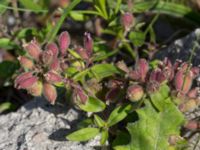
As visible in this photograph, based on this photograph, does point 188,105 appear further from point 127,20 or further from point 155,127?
point 127,20

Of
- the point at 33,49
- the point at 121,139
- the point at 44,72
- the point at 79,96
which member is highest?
the point at 33,49

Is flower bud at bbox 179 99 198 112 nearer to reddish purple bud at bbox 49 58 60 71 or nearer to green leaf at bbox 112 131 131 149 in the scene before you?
green leaf at bbox 112 131 131 149

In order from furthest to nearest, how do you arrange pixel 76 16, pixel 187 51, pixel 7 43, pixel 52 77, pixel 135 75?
pixel 76 16, pixel 7 43, pixel 187 51, pixel 135 75, pixel 52 77

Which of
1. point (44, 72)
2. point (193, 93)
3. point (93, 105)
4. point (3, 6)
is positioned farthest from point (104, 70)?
point (3, 6)

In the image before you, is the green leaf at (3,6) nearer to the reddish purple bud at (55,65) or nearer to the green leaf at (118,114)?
the reddish purple bud at (55,65)

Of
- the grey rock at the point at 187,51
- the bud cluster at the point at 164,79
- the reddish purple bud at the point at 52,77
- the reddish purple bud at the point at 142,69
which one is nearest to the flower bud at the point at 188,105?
the bud cluster at the point at 164,79
